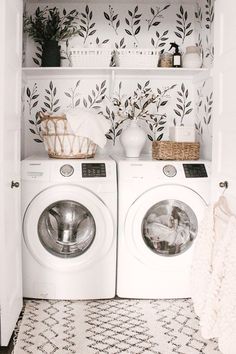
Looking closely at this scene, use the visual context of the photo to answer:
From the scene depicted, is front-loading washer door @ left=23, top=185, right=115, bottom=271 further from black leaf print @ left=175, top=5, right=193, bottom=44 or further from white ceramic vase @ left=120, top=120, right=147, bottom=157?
black leaf print @ left=175, top=5, right=193, bottom=44

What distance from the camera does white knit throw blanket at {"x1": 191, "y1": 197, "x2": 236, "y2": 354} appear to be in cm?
197

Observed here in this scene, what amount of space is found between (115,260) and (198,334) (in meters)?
0.76

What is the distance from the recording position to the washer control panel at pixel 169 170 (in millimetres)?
3119

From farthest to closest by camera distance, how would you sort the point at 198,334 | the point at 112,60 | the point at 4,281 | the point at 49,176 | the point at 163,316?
1. the point at 112,60
2. the point at 49,176
3. the point at 163,316
4. the point at 198,334
5. the point at 4,281

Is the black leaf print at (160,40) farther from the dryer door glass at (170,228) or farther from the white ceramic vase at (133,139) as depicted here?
the dryer door glass at (170,228)

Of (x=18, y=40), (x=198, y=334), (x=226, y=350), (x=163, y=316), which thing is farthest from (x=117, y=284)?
(x=18, y=40)

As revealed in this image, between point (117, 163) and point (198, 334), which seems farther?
point (117, 163)

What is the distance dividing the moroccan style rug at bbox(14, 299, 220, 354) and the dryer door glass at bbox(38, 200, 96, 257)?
1.22ft

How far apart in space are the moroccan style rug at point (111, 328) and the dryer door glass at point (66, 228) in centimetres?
37

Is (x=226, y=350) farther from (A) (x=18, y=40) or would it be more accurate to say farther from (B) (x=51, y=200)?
(A) (x=18, y=40)

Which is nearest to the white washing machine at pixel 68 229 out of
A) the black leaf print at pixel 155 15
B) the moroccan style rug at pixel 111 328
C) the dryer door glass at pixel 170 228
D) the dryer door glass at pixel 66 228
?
the dryer door glass at pixel 66 228

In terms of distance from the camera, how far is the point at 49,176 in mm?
3049

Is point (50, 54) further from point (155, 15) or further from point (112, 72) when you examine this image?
point (155, 15)

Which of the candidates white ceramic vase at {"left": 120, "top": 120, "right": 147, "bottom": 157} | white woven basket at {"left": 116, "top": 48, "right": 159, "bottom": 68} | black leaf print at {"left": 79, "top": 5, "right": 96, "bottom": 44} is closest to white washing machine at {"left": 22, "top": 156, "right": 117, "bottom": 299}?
white ceramic vase at {"left": 120, "top": 120, "right": 147, "bottom": 157}
